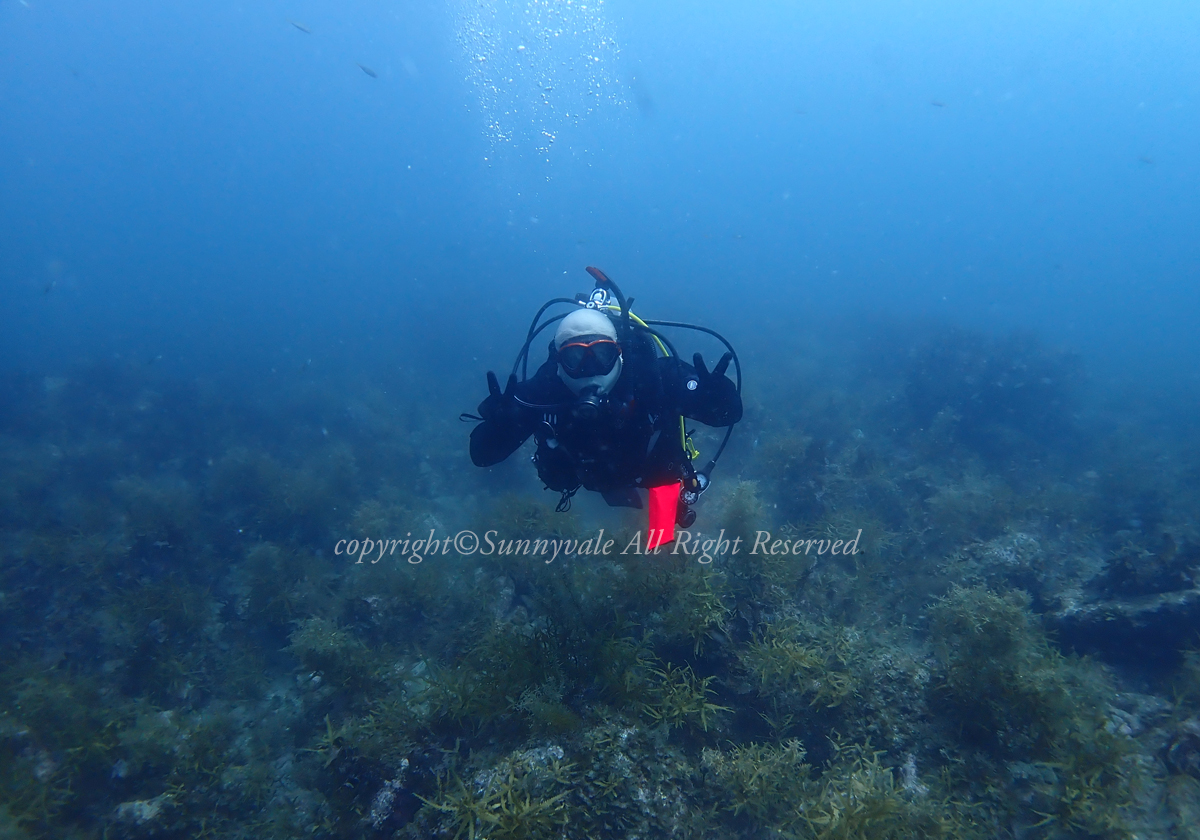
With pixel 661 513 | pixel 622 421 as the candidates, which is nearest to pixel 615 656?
pixel 661 513

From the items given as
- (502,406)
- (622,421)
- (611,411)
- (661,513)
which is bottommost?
(661,513)

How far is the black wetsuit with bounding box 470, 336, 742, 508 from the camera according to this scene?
4.23 metres

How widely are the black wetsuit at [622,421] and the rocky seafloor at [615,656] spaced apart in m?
1.73

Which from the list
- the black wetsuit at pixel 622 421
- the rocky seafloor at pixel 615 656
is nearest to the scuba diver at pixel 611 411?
the black wetsuit at pixel 622 421

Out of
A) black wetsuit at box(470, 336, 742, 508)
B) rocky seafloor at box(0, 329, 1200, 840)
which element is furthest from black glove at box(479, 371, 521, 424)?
rocky seafloor at box(0, 329, 1200, 840)

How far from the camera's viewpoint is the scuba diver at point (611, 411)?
4.02 m

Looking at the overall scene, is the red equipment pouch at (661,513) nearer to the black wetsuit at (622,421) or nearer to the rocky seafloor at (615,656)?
the black wetsuit at (622,421)

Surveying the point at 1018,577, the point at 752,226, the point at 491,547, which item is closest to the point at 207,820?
the point at 491,547

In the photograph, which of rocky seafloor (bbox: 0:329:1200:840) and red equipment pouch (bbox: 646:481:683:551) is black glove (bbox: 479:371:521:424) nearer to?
red equipment pouch (bbox: 646:481:683:551)

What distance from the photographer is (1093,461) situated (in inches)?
526

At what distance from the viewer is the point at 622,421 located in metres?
4.18

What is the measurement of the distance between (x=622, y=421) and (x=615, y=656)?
2.23m

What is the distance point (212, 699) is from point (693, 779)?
23.8 feet

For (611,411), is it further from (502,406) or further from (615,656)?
(615,656)
